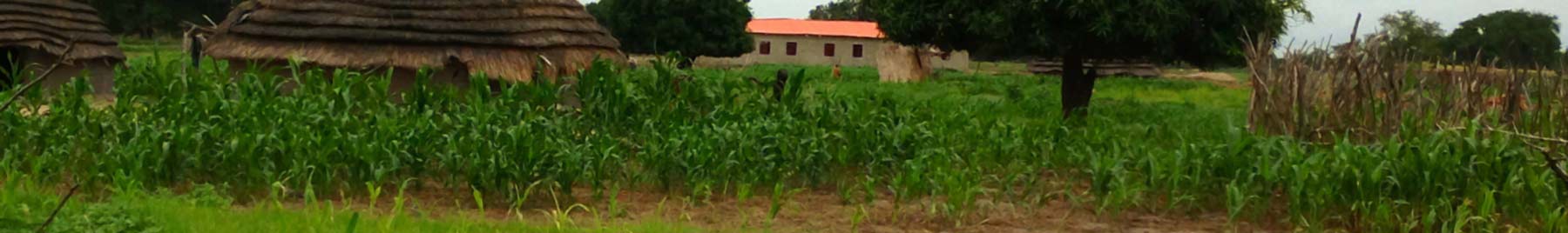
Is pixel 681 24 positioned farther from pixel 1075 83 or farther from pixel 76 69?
pixel 1075 83

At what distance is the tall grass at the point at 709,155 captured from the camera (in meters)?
6.52

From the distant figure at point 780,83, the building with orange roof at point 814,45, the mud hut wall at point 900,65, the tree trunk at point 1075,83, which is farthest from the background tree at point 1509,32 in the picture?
the building with orange roof at point 814,45

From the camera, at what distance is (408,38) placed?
47.2 ft

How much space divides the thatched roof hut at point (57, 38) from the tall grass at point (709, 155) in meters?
8.93

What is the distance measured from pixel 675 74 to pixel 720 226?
12.1 feet

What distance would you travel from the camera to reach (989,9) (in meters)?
15.6

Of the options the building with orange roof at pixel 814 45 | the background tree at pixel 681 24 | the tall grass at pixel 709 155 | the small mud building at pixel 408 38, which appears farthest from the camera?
the building with orange roof at pixel 814 45

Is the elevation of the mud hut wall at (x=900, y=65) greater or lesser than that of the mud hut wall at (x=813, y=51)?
greater

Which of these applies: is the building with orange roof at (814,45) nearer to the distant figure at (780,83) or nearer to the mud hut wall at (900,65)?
the mud hut wall at (900,65)

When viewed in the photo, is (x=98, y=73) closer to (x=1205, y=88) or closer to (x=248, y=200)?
(x=248, y=200)

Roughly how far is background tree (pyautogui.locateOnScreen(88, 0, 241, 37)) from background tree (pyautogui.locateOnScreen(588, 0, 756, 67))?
10.3 meters

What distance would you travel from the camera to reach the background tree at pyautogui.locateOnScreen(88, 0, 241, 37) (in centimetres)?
4106

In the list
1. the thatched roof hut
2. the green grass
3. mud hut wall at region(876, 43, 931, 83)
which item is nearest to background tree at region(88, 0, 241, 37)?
mud hut wall at region(876, 43, 931, 83)

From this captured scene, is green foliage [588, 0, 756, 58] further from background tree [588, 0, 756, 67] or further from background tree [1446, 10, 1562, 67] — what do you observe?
background tree [1446, 10, 1562, 67]
